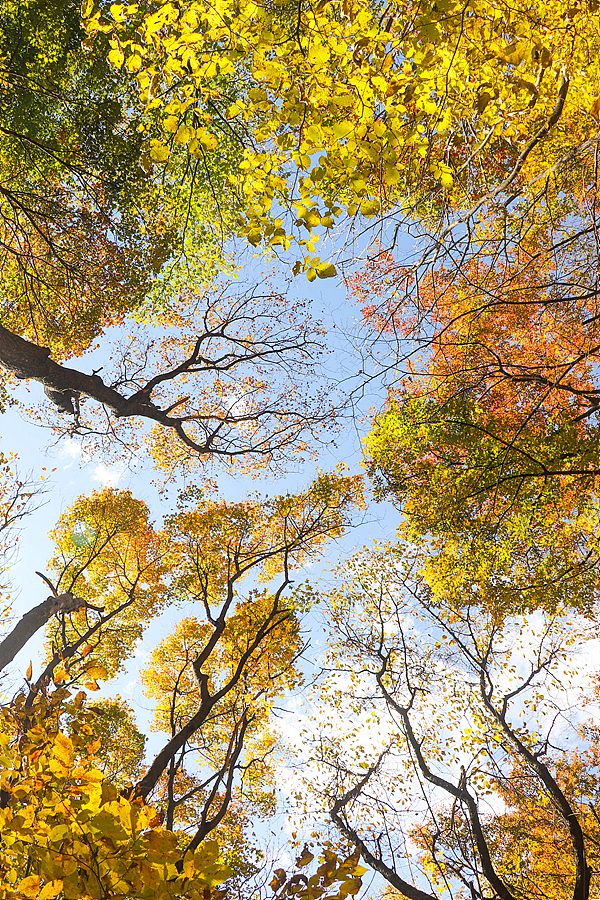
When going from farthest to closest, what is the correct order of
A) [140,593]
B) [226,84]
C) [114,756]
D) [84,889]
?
[140,593] → [114,756] → [226,84] → [84,889]

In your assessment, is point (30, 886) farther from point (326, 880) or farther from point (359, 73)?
point (359, 73)

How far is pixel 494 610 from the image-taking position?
9.17m

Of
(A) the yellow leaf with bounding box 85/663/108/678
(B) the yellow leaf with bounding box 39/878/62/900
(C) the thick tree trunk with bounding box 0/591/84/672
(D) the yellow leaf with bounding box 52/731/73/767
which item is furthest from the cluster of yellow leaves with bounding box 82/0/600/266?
(C) the thick tree trunk with bounding box 0/591/84/672

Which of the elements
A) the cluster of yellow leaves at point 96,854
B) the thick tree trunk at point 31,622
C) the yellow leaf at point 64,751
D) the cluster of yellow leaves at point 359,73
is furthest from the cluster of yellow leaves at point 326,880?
the thick tree trunk at point 31,622

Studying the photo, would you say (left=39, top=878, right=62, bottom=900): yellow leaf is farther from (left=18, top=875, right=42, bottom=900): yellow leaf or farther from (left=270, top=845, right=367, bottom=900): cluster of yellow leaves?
(left=270, top=845, right=367, bottom=900): cluster of yellow leaves

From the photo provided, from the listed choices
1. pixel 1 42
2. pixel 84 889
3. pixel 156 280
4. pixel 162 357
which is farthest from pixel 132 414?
pixel 84 889

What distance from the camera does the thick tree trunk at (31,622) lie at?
920cm

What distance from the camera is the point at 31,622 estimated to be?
31.8 feet

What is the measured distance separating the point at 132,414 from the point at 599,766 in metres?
15.5

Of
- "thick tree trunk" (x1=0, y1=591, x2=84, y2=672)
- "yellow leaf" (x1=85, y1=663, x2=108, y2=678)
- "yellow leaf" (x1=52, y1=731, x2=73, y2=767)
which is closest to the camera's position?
"yellow leaf" (x1=52, y1=731, x2=73, y2=767)

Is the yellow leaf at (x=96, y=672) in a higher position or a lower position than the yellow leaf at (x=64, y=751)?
higher

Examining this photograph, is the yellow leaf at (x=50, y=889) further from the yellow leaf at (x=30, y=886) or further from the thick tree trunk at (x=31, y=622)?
the thick tree trunk at (x=31, y=622)

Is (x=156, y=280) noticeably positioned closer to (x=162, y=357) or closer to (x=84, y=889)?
(x=162, y=357)

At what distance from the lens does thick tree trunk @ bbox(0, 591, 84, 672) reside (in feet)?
30.2
